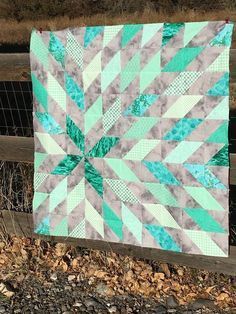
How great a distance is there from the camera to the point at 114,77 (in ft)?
12.1

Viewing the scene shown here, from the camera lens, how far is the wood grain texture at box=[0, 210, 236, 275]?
3.74 meters

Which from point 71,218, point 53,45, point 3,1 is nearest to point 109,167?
point 71,218

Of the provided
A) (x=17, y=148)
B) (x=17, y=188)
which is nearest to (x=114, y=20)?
(x=17, y=188)

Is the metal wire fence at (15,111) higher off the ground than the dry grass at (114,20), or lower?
lower

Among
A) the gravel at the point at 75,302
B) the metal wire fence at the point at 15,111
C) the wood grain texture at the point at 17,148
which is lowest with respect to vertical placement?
the gravel at the point at 75,302

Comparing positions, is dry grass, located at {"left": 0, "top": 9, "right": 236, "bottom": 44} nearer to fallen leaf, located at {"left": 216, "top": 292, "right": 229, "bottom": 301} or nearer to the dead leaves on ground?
the dead leaves on ground

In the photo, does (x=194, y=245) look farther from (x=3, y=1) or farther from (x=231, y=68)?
(x=3, y=1)

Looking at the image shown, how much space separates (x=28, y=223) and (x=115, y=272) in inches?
33.7

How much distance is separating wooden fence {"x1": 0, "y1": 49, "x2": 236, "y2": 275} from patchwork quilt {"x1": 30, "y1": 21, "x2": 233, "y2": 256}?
0.45ft

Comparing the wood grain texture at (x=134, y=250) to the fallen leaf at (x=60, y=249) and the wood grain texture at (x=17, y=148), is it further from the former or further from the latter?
the wood grain texture at (x=17, y=148)

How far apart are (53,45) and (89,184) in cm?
101

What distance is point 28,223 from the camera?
176 inches

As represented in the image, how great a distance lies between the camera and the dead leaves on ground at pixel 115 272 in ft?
12.6

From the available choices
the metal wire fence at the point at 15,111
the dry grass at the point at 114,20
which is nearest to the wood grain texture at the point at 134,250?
the metal wire fence at the point at 15,111
